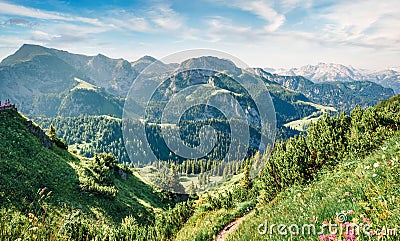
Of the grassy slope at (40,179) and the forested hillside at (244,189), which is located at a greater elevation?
the forested hillside at (244,189)

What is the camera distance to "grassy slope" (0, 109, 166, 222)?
28963mm

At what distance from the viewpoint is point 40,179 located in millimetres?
33844

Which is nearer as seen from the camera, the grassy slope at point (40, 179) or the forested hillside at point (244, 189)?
the forested hillside at point (244, 189)

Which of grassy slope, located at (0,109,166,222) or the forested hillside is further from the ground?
the forested hillside

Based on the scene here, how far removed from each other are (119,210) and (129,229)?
1195 inches

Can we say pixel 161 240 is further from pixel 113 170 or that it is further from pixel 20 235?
pixel 113 170

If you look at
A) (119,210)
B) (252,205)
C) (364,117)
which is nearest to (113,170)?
(119,210)

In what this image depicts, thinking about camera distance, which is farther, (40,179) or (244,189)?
(40,179)

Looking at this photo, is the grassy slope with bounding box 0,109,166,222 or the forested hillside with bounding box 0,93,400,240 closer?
the forested hillside with bounding box 0,93,400,240

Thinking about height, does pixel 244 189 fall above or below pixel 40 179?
above

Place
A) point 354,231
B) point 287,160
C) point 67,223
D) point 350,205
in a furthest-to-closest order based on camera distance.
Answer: point 287,160 < point 67,223 < point 350,205 < point 354,231

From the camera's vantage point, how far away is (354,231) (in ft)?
13.3

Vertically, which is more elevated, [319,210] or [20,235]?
[319,210]

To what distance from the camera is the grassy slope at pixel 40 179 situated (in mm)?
28963
